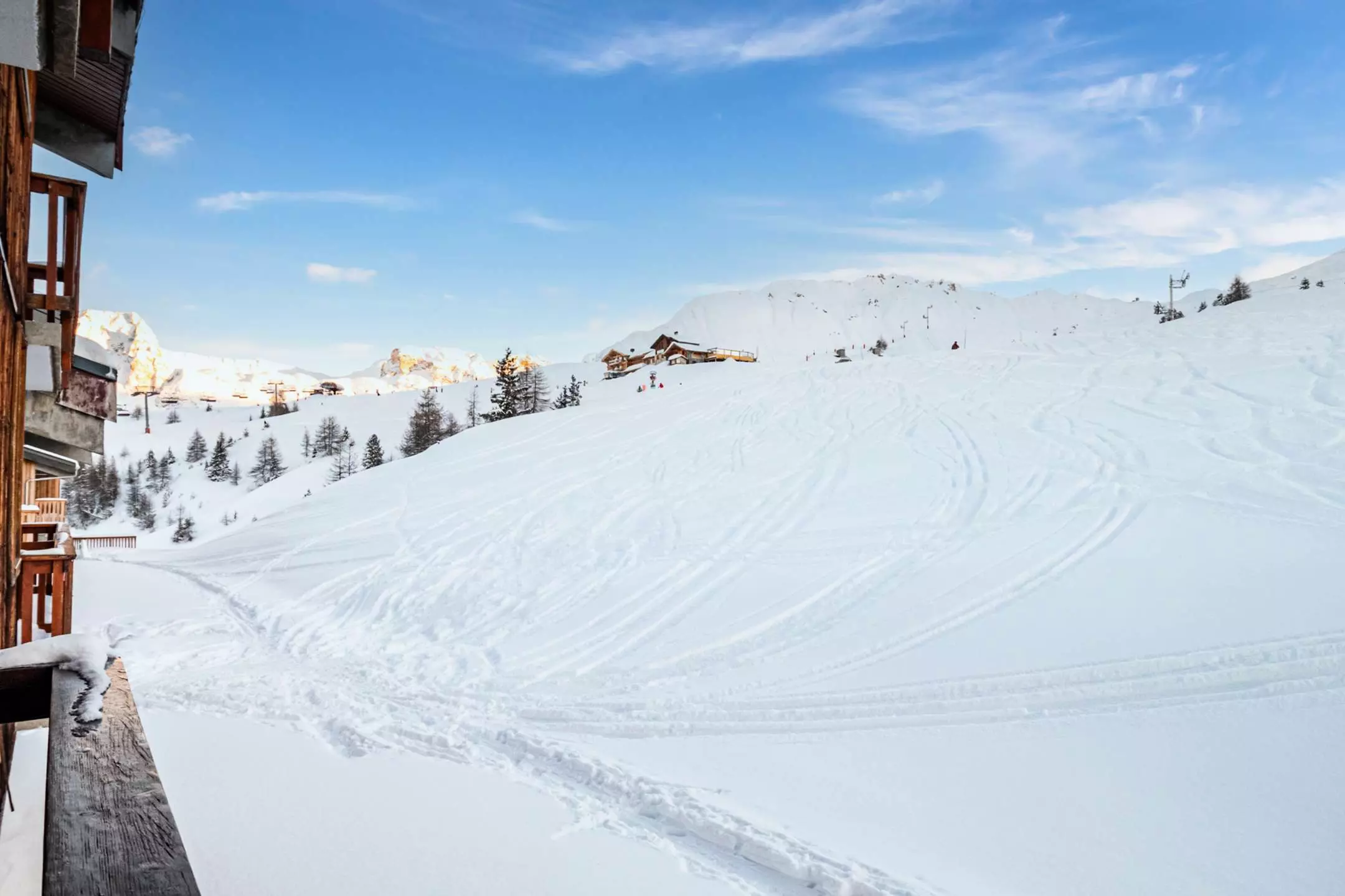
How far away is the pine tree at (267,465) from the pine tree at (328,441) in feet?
10.2

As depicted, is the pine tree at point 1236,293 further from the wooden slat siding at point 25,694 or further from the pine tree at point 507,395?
the wooden slat siding at point 25,694

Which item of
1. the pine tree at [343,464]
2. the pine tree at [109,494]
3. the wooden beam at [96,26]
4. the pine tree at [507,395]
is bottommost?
the pine tree at [109,494]

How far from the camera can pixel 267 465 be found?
63.0 metres

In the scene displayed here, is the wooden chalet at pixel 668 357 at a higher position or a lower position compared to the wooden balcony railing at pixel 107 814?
higher

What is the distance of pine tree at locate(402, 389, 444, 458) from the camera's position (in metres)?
51.3

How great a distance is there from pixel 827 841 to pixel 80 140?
31.5 ft

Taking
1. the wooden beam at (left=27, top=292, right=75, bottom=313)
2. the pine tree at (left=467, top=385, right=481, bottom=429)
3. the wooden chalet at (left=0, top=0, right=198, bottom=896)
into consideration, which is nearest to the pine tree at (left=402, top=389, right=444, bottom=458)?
the pine tree at (left=467, top=385, right=481, bottom=429)

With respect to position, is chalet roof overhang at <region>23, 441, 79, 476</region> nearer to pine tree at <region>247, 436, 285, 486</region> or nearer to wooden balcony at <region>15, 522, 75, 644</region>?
wooden balcony at <region>15, 522, 75, 644</region>

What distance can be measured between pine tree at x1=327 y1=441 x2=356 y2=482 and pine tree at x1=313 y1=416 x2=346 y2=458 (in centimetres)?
59

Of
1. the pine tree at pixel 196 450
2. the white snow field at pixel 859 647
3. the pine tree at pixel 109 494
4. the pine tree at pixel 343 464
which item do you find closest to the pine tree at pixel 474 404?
the pine tree at pixel 343 464

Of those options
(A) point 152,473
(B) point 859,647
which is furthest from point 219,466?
(B) point 859,647

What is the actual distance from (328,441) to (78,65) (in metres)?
65.9

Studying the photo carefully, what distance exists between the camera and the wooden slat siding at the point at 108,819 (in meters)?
1.28

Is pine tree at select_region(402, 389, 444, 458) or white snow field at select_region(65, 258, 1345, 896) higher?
pine tree at select_region(402, 389, 444, 458)
